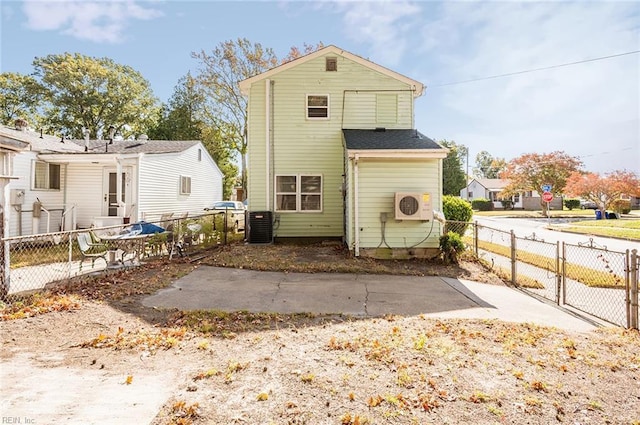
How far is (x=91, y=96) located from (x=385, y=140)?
117 feet

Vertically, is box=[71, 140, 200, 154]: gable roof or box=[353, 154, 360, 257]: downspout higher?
box=[71, 140, 200, 154]: gable roof

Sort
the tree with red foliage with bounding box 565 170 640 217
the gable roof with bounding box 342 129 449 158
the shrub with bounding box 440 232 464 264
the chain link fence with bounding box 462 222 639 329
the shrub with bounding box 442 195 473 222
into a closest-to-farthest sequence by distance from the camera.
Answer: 1. the chain link fence with bounding box 462 222 639 329
2. the shrub with bounding box 440 232 464 264
3. the gable roof with bounding box 342 129 449 158
4. the shrub with bounding box 442 195 473 222
5. the tree with red foliage with bounding box 565 170 640 217

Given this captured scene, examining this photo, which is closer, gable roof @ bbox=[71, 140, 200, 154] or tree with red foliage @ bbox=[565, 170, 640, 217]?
gable roof @ bbox=[71, 140, 200, 154]

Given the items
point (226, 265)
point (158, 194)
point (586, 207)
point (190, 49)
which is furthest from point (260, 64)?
point (586, 207)

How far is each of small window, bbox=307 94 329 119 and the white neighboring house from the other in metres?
6.94

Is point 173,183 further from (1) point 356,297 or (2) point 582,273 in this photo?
(2) point 582,273

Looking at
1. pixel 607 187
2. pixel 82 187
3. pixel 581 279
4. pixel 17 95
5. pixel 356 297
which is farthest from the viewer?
pixel 17 95

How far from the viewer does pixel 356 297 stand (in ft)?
20.2

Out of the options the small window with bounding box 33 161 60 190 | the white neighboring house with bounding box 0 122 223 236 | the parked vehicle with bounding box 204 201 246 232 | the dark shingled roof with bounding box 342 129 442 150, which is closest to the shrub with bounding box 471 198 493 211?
the parked vehicle with bounding box 204 201 246 232

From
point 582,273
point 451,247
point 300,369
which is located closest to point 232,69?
point 451,247

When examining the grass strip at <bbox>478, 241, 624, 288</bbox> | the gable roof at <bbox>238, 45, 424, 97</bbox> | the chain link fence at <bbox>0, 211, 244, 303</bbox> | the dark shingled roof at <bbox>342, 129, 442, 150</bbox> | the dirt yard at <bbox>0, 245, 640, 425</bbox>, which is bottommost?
the dirt yard at <bbox>0, 245, 640, 425</bbox>

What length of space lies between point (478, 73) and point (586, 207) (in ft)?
158

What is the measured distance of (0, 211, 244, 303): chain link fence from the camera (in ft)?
21.0

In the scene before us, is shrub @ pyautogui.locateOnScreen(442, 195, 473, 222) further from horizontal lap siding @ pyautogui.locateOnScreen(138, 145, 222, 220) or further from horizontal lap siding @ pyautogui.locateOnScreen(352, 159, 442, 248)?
horizontal lap siding @ pyautogui.locateOnScreen(138, 145, 222, 220)
